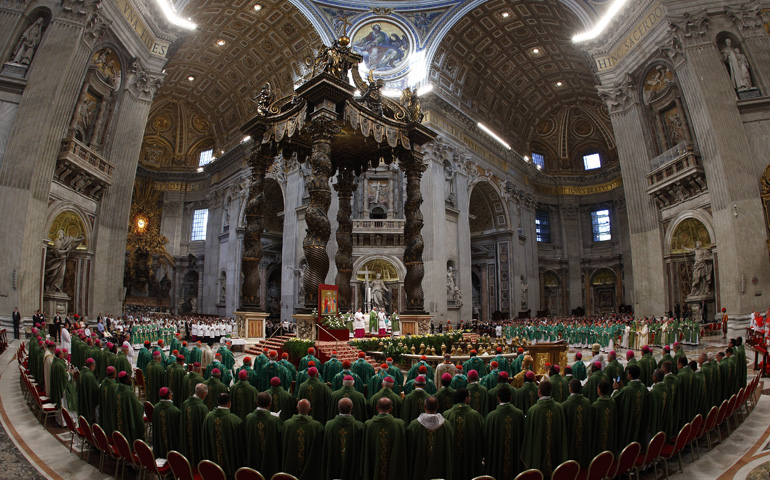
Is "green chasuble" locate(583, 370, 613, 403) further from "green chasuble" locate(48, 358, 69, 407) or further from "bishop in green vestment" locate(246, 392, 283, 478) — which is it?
"green chasuble" locate(48, 358, 69, 407)

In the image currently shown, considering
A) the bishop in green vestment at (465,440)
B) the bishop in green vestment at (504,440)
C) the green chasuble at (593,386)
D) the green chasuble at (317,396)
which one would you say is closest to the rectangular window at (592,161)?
the green chasuble at (593,386)

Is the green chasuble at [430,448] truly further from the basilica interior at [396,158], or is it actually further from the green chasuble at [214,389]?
the basilica interior at [396,158]

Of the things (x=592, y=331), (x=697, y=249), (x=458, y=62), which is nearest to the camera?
(x=697, y=249)

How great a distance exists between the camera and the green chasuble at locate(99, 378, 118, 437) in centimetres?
471

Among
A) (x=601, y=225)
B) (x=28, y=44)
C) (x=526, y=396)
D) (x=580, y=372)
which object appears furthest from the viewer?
(x=601, y=225)

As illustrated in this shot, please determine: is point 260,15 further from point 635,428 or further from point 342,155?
point 635,428

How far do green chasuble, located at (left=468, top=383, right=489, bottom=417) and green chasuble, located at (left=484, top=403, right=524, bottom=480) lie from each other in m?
1.00

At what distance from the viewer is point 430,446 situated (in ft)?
11.7

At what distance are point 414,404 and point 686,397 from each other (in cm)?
306

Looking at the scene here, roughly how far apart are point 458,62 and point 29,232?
69.2ft

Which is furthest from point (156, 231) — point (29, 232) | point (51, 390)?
point (51, 390)

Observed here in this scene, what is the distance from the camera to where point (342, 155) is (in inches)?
505

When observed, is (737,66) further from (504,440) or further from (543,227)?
(543,227)

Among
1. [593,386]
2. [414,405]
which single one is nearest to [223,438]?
[414,405]
